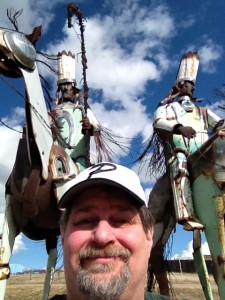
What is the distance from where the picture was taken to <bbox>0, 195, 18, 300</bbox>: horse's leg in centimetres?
326

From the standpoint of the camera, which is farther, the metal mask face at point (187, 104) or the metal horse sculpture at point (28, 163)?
the metal mask face at point (187, 104)

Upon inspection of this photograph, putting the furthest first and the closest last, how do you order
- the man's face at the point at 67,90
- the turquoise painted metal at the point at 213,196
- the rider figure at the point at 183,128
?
the man's face at the point at 67,90 < the rider figure at the point at 183,128 < the turquoise painted metal at the point at 213,196

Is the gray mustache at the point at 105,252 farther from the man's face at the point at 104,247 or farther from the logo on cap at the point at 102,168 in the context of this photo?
the logo on cap at the point at 102,168

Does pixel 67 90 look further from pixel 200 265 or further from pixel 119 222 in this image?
pixel 119 222

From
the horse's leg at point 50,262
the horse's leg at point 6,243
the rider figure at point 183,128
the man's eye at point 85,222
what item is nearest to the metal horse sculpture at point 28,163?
the horse's leg at point 6,243

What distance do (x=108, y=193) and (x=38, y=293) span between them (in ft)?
19.8

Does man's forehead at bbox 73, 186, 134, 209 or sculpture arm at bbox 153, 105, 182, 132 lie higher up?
sculpture arm at bbox 153, 105, 182, 132

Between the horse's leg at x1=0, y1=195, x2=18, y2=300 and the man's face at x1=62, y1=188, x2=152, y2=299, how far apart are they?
2.02m

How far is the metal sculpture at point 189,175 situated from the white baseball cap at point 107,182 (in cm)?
212

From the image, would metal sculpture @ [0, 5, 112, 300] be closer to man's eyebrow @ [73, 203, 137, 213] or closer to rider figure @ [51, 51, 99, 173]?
rider figure @ [51, 51, 99, 173]

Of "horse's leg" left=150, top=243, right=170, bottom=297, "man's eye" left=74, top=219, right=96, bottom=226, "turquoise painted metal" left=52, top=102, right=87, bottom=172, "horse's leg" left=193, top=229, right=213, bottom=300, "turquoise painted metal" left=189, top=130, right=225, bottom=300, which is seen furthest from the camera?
"horse's leg" left=150, top=243, right=170, bottom=297

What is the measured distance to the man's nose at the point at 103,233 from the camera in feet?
4.29

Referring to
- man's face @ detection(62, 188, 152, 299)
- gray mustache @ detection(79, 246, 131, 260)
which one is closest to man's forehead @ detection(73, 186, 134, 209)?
man's face @ detection(62, 188, 152, 299)

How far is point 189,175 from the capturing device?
12.6ft
